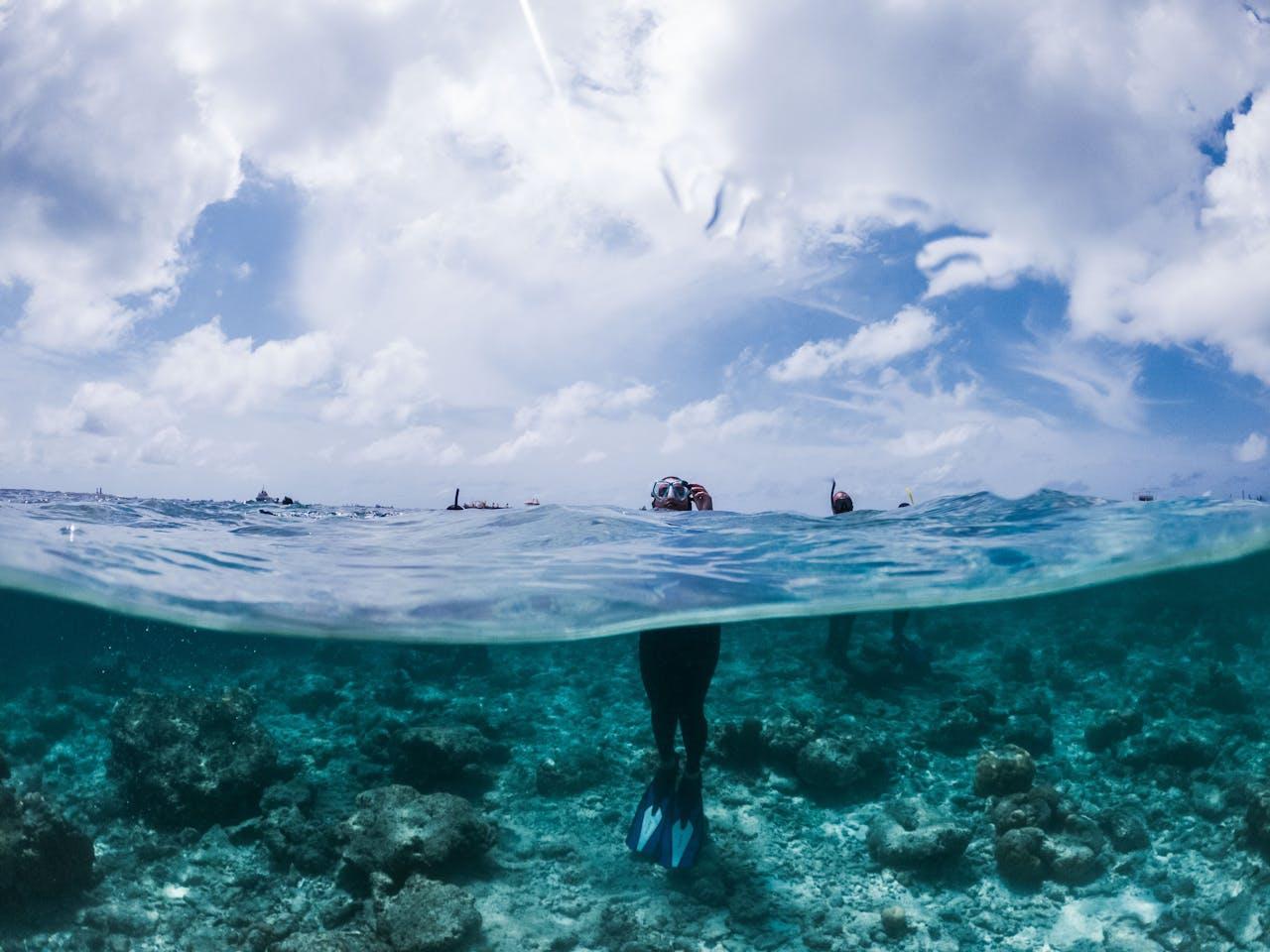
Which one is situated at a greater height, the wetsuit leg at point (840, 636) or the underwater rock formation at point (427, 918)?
the wetsuit leg at point (840, 636)

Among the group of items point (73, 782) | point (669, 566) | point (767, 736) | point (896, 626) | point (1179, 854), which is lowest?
point (73, 782)

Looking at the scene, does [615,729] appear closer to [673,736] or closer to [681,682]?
[673,736]

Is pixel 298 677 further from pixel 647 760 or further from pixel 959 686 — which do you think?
pixel 959 686

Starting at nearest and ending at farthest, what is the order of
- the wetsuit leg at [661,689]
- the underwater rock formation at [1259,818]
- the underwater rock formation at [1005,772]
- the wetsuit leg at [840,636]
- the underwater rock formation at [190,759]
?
1. the wetsuit leg at [661,689]
2. the underwater rock formation at [1259,818]
3. the underwater rock formation at [190,759]
4. the underwater rock formation at [1005,772]
5. the wetsuit leg at [840,636]

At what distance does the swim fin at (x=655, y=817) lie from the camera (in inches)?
294

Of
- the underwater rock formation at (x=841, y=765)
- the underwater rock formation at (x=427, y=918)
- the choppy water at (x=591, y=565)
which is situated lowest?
the underwater rock formation at (x=427, y=918)

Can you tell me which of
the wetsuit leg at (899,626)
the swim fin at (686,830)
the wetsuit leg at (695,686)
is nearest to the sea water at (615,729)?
the swim fin at (686,830)

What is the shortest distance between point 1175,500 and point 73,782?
1966 cm

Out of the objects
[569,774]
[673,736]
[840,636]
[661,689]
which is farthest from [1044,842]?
[840,636]

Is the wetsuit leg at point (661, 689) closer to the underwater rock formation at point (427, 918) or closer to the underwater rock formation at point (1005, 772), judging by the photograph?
the underwater rock formation at point (427, 918)

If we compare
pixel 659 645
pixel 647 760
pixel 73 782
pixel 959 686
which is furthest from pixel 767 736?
pixel 73 782

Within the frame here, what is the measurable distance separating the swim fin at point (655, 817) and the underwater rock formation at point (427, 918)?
2.12 meters

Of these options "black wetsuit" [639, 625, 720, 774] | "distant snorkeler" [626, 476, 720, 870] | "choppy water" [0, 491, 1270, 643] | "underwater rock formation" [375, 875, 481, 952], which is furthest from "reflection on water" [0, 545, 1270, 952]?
"black wetsuit" [639, 625, 720, 774]

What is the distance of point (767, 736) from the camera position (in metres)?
9.49
